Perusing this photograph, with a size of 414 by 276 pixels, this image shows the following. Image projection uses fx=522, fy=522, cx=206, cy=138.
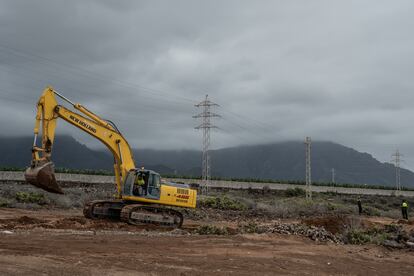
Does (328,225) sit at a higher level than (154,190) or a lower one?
lower

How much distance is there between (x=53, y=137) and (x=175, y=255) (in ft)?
27.2

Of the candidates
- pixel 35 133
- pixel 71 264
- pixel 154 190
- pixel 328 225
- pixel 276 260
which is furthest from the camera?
pixel 328 225

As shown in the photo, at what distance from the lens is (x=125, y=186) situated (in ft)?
74.5

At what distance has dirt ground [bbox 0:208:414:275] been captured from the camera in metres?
11.6

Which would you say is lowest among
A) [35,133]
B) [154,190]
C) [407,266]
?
[407,266]

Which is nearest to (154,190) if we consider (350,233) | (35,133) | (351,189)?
(35,133)

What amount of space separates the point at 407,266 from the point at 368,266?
1.46 m

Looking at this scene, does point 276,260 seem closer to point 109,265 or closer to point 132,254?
point 132,254

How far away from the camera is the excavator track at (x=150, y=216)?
22000mm

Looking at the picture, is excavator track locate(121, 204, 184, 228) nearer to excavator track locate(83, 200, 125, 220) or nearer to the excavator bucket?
excavator track locate(83, 200, 125, 220)

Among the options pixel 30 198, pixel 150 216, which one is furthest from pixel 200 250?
pixel 30 198

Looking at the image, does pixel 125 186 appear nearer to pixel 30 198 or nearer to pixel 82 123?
pixel 82 123

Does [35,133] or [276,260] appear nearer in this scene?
[276,260]

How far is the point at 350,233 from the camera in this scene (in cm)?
2091
